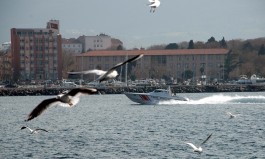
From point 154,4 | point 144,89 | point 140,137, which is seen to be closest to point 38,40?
point 144,89

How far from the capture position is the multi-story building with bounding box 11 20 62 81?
635 feet

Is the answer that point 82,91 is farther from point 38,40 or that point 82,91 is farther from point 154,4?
point 38,40

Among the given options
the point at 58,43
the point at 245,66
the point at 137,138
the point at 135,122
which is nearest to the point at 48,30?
the point at 58,43

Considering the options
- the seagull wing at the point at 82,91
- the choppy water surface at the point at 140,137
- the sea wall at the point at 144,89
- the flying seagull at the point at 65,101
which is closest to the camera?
the seagull wing at the point at 82,91

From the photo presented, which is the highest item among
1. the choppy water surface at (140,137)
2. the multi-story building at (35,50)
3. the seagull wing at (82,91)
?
the multi-story building at (35,50)

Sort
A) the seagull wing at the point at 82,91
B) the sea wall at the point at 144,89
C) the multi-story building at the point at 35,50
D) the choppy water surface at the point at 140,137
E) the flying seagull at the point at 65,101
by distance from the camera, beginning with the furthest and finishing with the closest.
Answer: the multi-story building at the point at 35,50 < the sea wall at the point at 144,89 < the choppy water surface at the point at 140,137 < the flying seagull at the point at 65,101 < the seagull wing at the point at 82,91

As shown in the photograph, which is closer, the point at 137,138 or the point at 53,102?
the point at 53,102

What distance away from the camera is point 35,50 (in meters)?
199

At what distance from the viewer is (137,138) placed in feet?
148

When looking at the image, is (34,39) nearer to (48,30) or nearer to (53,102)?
(48,30)

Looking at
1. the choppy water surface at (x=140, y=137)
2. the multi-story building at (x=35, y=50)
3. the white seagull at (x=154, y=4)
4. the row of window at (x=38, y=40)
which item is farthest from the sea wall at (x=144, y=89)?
the white seagull at (x=154, y=4)

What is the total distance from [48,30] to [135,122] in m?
137

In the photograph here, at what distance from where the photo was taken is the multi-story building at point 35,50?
193500mm

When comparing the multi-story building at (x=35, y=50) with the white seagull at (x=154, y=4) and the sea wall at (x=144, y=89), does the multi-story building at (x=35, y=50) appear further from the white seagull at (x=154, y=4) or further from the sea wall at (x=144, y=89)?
the white seagull at (x=154, y=4)
